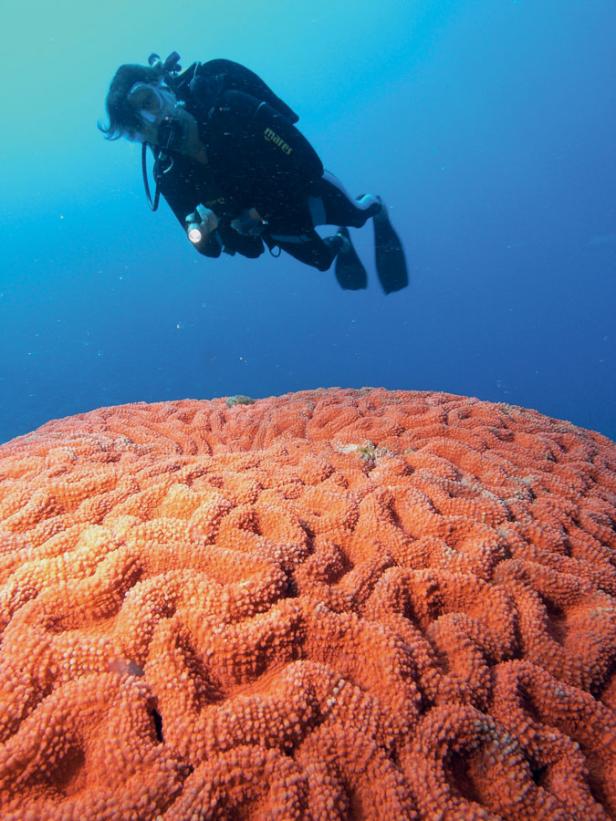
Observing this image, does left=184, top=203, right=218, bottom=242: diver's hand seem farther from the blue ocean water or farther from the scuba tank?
the blue ocean water

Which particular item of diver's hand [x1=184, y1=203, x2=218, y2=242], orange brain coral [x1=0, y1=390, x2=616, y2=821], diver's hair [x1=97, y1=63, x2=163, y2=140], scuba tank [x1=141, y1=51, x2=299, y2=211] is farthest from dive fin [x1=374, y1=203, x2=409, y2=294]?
orange brain coral [x1=0, y1=390, x2=616, y2=821]

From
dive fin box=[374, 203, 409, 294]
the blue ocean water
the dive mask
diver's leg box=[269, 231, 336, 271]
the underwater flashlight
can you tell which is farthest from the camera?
the blue ocean water

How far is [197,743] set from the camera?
127 cm

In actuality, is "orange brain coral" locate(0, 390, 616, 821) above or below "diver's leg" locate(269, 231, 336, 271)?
below

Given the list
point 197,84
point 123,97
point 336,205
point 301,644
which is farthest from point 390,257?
point 301,644

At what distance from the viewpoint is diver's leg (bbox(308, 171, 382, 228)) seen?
269 inches

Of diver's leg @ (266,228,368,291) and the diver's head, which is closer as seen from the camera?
the diver's head

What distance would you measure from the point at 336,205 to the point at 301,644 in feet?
23.9

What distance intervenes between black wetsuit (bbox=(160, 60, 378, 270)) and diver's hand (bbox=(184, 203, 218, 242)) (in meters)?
0.09

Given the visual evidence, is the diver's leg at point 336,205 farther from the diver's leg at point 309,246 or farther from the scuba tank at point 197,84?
the scuba tank at point 197,84

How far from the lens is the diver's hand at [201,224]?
5.32 meters

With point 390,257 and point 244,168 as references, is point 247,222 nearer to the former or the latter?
point 244,168

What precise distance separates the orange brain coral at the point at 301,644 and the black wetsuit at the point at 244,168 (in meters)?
4.23

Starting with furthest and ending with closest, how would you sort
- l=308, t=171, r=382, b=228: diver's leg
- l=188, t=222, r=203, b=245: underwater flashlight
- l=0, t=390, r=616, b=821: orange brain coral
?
l=308, t=171, r=382, b=228: diver's leg, l=188, t=222, r=203, b=245: underwater flashlight, l=0, t=390, r=616, b=821: orange brain coral
